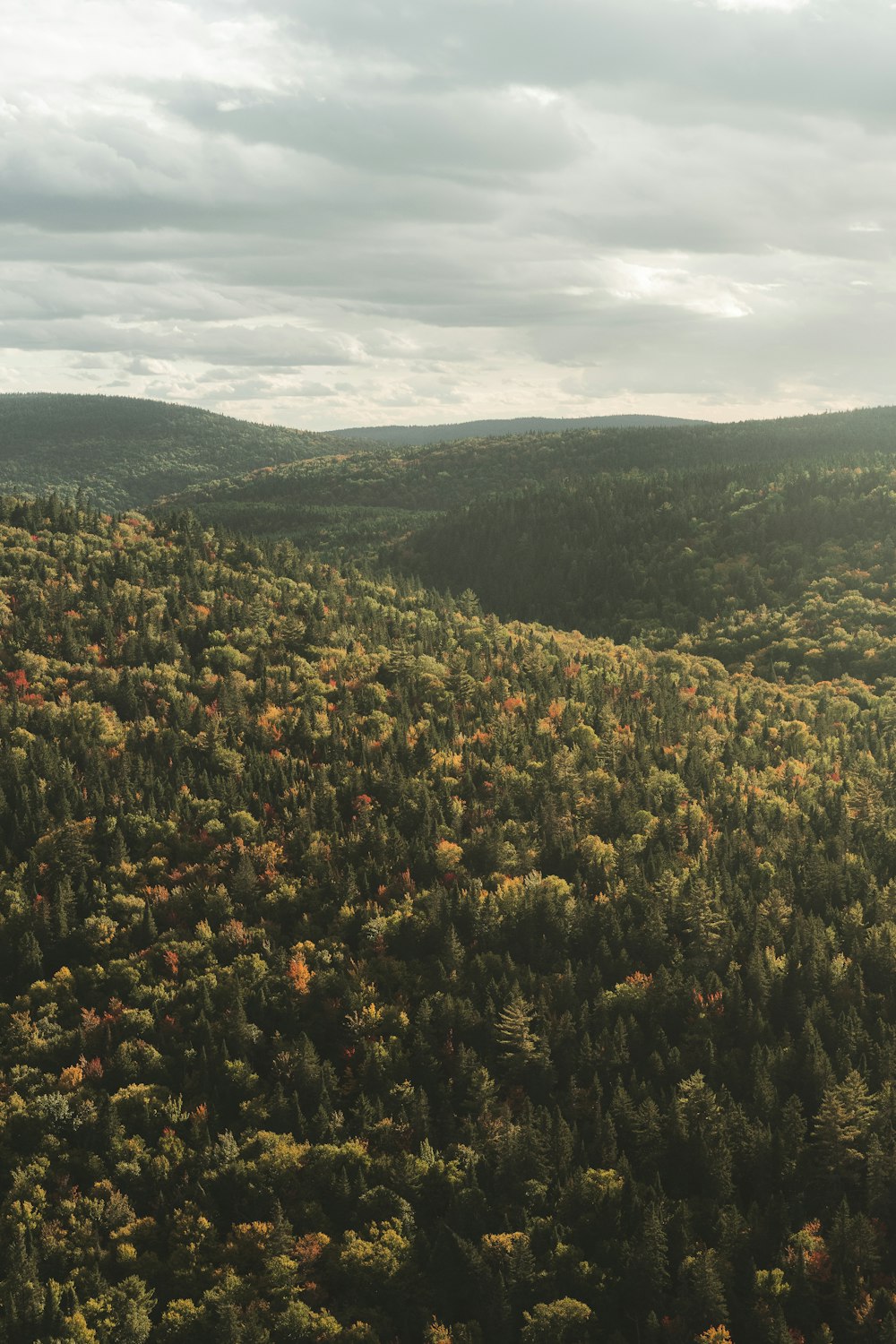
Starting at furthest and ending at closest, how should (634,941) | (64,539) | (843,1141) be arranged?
(64,539) < (634,941) < (843,1141)

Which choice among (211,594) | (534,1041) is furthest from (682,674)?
(534,1041)

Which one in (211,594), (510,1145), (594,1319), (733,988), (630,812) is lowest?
(594,1319)

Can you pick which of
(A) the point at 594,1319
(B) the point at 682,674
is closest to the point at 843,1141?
(A) the point at 594,1319

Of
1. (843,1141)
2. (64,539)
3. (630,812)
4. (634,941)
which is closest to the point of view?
(843,1141)

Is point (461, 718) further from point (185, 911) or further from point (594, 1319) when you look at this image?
point (594, 1319)

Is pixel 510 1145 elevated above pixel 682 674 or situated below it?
below

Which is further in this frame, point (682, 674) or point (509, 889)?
point (682, 674)
